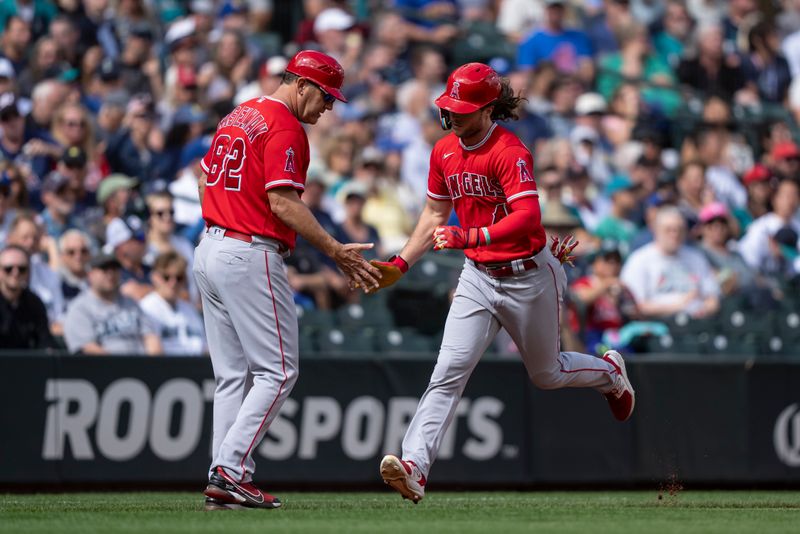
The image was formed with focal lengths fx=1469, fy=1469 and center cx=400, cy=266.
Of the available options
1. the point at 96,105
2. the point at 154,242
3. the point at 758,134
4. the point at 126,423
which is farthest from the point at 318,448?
the point at 758,134

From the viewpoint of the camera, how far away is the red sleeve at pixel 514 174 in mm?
7301

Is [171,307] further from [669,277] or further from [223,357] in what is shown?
[669,277]

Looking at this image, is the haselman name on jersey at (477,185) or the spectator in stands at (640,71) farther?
the spectator in stands at (640,71)

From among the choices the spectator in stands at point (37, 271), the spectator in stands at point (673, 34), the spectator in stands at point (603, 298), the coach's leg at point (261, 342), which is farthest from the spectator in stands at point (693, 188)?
the coach's leg at point (261, 342)

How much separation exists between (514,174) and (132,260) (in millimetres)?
4830

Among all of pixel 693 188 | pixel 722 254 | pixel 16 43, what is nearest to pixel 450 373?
pixel 722 254

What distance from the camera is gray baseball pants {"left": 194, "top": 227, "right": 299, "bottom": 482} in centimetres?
714

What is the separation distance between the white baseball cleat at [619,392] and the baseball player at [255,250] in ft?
5.66

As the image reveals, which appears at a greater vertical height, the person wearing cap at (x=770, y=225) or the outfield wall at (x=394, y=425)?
Result: the person wearing cap at (x=770, y=225)

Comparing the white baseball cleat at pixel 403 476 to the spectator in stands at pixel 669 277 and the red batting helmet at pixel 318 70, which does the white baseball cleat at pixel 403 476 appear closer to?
the red batting helmet at pixel 318 70

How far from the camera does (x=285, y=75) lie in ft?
24.2

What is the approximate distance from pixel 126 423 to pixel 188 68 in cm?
516

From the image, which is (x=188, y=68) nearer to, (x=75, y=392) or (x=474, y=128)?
(x=75, y=392)

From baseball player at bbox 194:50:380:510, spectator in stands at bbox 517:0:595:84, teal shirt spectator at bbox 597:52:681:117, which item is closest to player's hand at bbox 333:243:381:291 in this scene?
baseball player at bbox 194:50:380:510
